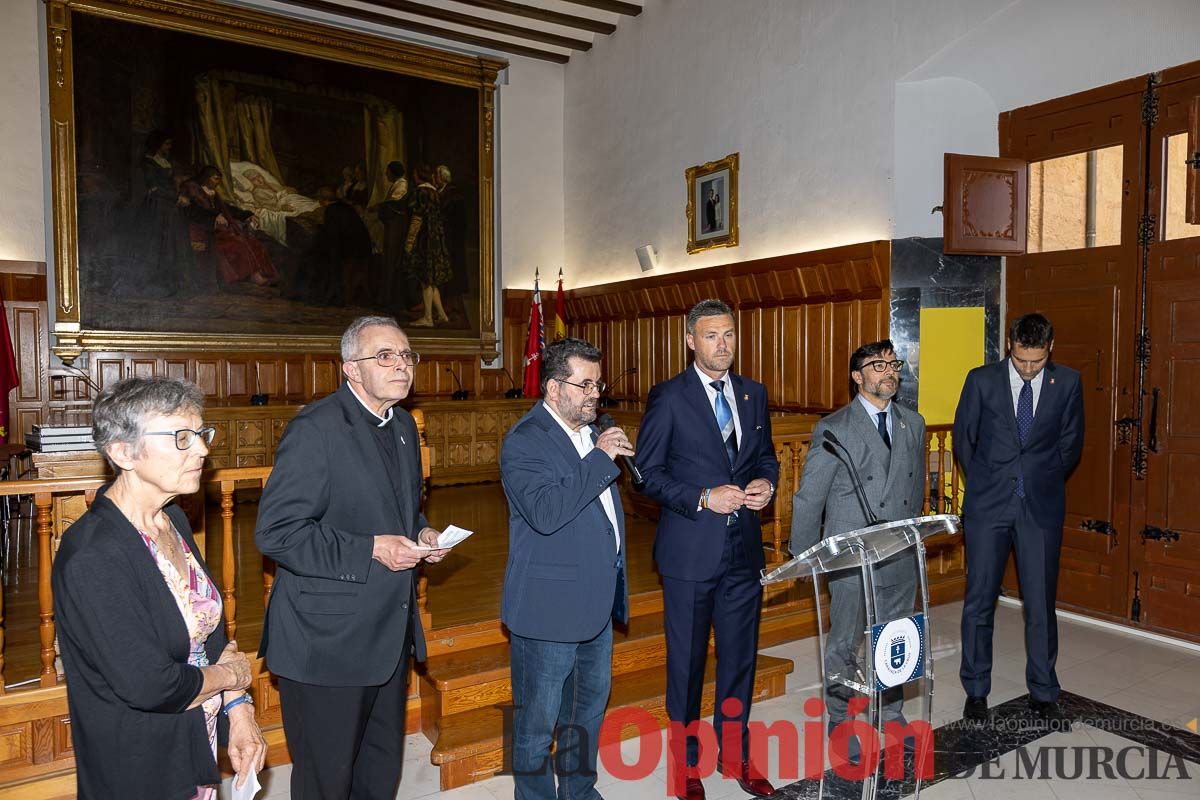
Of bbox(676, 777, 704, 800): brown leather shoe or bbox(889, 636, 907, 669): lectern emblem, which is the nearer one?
bbox(889, 636, 907, 669): lectern emblem

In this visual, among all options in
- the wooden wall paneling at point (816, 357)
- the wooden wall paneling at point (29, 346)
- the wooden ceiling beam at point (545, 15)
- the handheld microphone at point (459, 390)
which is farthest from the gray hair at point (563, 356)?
the wooden wall paneling at point (29, 346)

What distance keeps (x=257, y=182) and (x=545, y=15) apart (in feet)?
12.0

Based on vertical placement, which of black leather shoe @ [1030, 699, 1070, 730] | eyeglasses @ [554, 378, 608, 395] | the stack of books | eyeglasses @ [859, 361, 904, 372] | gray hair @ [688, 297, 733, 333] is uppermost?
gray hair @ [688, 297, 733, 333]

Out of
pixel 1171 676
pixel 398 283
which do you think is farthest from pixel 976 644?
pixel 398 283

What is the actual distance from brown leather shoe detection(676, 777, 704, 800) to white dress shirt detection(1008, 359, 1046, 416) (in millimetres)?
2188

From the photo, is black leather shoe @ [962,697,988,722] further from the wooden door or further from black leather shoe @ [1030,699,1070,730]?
the wooden door

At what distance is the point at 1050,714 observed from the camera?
3.34 metres

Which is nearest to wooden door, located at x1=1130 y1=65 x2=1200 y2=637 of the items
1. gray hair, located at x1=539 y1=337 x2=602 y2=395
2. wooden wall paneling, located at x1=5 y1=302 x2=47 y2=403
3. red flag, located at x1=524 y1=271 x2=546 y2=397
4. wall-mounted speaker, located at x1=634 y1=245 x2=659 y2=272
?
gray hair, located at x1=539 y1=337 x2=602 y2=395

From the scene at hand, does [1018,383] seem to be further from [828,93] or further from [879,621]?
[828,93]

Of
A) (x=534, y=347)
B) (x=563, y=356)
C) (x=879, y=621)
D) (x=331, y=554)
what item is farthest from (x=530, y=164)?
(x=879, y=621)

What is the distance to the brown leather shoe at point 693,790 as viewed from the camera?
269cm

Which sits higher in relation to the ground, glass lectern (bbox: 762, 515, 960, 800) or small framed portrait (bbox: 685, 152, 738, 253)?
small framed portrait (bbox: 685, 152, 738, 253)

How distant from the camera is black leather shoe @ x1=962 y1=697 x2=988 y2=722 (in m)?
3.31

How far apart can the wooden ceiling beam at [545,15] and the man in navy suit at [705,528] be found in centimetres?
680
